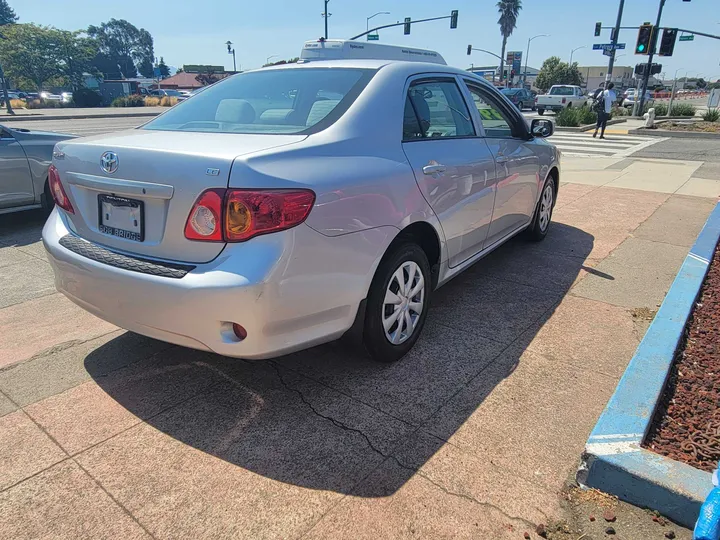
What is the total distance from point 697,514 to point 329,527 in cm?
145

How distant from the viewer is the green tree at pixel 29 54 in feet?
182

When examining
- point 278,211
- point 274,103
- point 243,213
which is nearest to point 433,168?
point 274,103

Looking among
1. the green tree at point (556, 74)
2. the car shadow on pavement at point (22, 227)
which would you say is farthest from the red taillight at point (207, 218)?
the green tree at point (556, 74)

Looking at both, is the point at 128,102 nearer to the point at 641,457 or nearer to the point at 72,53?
the point at 72,53

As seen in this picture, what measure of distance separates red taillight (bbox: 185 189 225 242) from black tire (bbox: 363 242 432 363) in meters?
0.95

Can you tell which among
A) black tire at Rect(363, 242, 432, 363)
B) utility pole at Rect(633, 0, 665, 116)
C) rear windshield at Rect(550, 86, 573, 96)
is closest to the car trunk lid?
black tire at Rect(363, 242, 432, 363)

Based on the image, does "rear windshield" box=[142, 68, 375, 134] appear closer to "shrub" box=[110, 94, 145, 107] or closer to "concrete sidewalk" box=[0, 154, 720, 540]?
"concrete sidewalk" box=[0, 154, 720, 540]

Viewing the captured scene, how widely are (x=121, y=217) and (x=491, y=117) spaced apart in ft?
10.4

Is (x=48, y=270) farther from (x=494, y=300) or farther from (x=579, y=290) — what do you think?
(x=579, y=290)

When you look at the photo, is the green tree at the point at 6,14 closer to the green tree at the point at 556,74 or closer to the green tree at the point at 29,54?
the green tree at the point at 29,54

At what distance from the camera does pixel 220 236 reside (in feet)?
7.84

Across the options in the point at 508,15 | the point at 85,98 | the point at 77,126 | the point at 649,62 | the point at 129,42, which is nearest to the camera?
the point at 77,126

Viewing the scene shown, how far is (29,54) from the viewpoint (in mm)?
56812

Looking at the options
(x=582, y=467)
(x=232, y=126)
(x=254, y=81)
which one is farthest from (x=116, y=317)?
(x=582, y=467)
